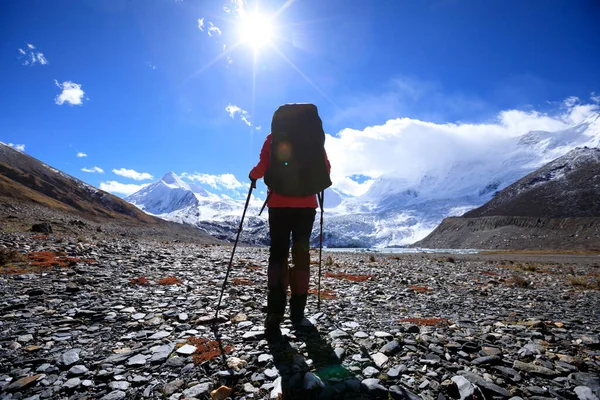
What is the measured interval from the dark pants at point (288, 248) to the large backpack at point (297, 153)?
0.46m

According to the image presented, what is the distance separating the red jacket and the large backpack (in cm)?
13

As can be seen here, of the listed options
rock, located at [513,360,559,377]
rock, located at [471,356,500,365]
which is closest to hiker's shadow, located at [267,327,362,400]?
rock, located at [471,356,500,365]

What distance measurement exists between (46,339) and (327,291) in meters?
7.11

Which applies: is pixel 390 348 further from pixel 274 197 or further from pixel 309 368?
pixel 274 197

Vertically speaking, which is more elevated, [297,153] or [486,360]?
[297,153]

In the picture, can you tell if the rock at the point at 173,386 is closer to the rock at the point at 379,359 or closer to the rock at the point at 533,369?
the rock at the point at 379,359

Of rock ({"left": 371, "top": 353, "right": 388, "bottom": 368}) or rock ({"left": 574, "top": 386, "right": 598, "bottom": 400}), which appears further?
rock ({"left": 371, "top": 353, "right": 388, "bottom": 368})

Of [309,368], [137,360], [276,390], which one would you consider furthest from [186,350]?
[309,368]

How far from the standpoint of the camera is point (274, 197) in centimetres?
590

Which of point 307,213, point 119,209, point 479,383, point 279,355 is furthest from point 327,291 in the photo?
point 119,209

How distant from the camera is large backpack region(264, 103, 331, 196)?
19.1ft

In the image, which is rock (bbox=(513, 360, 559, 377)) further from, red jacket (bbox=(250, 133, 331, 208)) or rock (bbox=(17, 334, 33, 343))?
rock (bbox=(17, 334, 33, 343))

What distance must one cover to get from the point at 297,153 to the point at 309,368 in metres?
3.70

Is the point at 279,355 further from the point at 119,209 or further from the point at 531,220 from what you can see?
Answer: the point at 531,220
